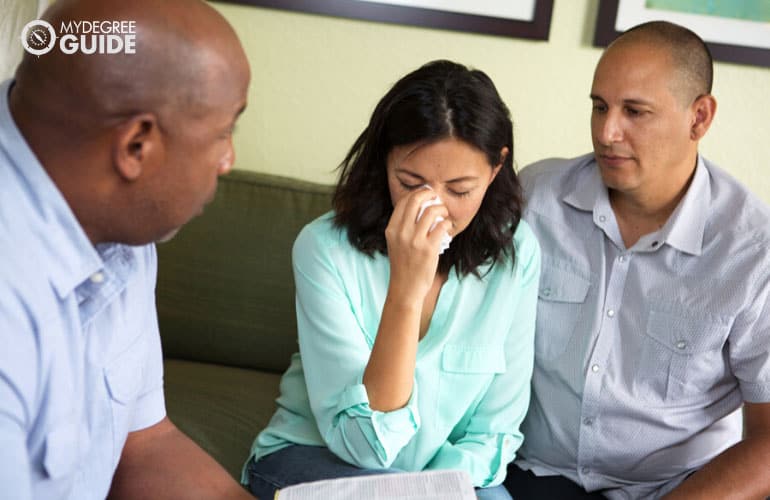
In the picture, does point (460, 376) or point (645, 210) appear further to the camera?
point (645, 210)

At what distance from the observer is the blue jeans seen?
1504 mm

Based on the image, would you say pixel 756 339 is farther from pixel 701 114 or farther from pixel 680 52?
pixel 680 52

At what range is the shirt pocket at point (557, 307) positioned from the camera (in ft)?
5.71

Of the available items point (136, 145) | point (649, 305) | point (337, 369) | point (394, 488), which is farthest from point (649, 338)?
point (136, 145)

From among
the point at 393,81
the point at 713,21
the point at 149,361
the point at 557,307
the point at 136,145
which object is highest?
the point at 713,21

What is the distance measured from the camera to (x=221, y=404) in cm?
194

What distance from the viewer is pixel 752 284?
5.28ft

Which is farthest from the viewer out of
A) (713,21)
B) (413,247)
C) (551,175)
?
(713,21)

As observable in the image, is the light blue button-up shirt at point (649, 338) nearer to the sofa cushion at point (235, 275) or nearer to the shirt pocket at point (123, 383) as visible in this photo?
the sofa cushion at point (235, 275)

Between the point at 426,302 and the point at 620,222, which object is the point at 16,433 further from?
the point at 620,222

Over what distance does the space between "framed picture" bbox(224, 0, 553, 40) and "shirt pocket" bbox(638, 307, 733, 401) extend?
0.88 metres

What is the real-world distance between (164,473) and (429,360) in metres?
0.56

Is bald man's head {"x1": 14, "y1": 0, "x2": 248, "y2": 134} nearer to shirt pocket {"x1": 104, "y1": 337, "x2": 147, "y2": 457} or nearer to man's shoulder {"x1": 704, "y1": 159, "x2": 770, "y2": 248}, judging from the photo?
shirt pocket {"x1": 104, "y1": 337, "x2": 147, "y2": 457}

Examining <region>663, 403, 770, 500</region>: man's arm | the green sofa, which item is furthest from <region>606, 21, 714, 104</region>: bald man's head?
the green sofa
